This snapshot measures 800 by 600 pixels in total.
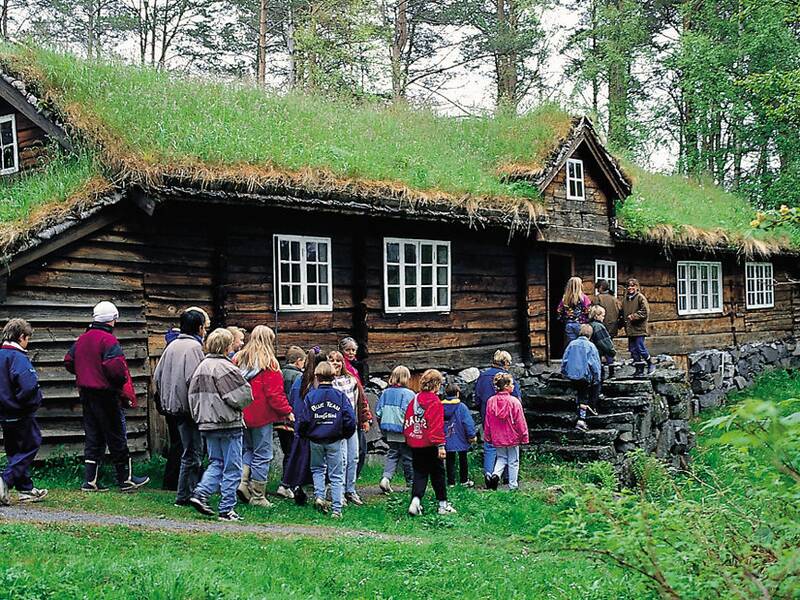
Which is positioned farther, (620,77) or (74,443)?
(620,77)

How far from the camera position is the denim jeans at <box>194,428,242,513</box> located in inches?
347

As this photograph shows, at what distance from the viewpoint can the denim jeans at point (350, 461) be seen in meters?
10.0

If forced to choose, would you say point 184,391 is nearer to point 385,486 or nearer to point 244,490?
point 244,490

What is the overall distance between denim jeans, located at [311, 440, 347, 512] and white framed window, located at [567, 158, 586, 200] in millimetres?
9449

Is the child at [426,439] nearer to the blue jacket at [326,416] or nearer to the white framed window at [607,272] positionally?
the blue jacket at [326,416]

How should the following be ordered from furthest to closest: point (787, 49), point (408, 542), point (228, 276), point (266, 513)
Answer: point (787, 49), point (228, 276), point (266, 513), point (408, 542)

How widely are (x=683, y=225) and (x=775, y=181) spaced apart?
1104 centimetres

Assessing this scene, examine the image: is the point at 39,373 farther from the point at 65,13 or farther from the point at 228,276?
the point at 65,13

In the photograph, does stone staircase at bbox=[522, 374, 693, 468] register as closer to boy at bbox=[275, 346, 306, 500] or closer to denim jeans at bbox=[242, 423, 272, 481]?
boy at bbox=[275, 346, 306, 500]

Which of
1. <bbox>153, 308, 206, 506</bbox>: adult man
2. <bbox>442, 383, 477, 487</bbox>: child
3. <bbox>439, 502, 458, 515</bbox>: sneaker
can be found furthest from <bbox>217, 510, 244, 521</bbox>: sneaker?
<bbox>442, 383, 477, 487</bbox>: child

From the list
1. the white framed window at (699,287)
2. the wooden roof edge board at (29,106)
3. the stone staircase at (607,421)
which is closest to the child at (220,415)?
the wooden roof edge board at (29,106)

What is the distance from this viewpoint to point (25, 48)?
45.7 feet

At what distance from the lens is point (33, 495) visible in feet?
29.4

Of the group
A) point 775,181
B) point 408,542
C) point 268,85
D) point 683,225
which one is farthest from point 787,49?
point 408,542
